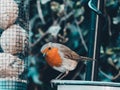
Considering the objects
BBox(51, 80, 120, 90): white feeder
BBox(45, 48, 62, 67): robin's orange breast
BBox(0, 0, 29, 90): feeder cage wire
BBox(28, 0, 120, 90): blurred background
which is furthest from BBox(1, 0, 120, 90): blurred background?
BBox(51, 80, 120, 90): white feeder

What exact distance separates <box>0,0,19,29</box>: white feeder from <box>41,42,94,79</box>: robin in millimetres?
174

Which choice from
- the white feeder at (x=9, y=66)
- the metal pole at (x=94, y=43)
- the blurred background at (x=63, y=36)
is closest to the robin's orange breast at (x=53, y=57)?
the white feeder at (x=9, y=66)

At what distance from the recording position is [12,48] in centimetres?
170

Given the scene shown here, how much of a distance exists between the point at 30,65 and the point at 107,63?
46cm

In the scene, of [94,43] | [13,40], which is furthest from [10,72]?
[94,43]

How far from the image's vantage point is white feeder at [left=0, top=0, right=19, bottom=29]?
1.69 metres

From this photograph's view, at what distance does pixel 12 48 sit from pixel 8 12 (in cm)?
14

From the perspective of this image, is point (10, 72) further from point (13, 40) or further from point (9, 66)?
point (13, 40)

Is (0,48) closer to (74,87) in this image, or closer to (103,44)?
(74,87)

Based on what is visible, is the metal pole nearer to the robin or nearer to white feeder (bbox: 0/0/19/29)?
the robin

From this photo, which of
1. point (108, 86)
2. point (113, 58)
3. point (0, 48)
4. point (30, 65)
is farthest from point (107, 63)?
point (108, 86)

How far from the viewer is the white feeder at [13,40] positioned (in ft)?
5.57

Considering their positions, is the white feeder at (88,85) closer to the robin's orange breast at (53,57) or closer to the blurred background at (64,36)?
the robin's orange breast at (53,57)

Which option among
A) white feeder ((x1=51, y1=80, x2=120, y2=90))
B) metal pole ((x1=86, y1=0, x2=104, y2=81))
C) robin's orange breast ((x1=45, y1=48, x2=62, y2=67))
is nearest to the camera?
white feeder ((x1=51, y1=80, x2=120, y2=90))
